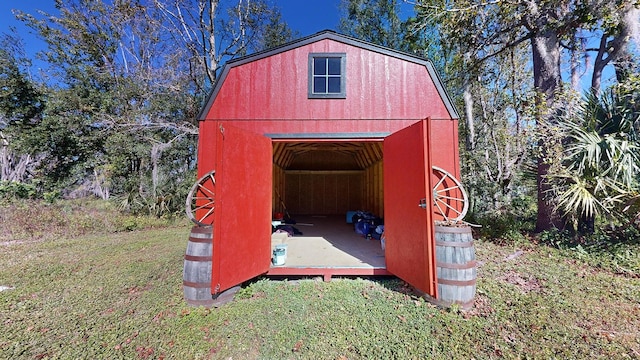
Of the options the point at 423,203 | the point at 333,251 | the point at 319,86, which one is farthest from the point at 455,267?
the point at 319,86

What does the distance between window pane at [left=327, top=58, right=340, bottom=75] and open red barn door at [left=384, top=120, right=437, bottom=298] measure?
154 centimetres

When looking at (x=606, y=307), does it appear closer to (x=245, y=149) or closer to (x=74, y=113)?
(x=245, y=149)

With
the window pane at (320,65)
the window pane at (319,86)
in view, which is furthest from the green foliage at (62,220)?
the window pane at (320,65)

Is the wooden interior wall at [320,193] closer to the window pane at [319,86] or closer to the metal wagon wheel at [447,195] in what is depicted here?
the window pane at [319,86]

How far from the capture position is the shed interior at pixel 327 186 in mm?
7053

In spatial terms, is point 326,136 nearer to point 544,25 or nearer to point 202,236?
point 202,236

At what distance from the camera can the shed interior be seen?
23.1ft

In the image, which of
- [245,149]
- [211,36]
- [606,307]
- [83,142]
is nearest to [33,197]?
[83,142]

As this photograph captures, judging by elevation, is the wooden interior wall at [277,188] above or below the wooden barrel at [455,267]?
above

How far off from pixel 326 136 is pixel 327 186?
718cm

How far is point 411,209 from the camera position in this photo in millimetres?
3516

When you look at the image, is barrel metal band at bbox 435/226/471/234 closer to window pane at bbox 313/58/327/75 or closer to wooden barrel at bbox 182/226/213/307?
wooden barrel at bbox 182/226/213/307

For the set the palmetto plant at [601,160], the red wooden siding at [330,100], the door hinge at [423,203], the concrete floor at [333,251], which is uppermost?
the red wooden siding at [330,100]

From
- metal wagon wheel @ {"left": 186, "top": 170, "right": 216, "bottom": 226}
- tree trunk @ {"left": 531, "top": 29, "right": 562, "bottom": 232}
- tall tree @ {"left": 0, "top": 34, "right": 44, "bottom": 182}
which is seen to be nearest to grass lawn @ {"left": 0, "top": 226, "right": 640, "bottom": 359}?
metal wagon wheel @ {"left": 186, "top": 170, "right": 216, "bottom": 226}
